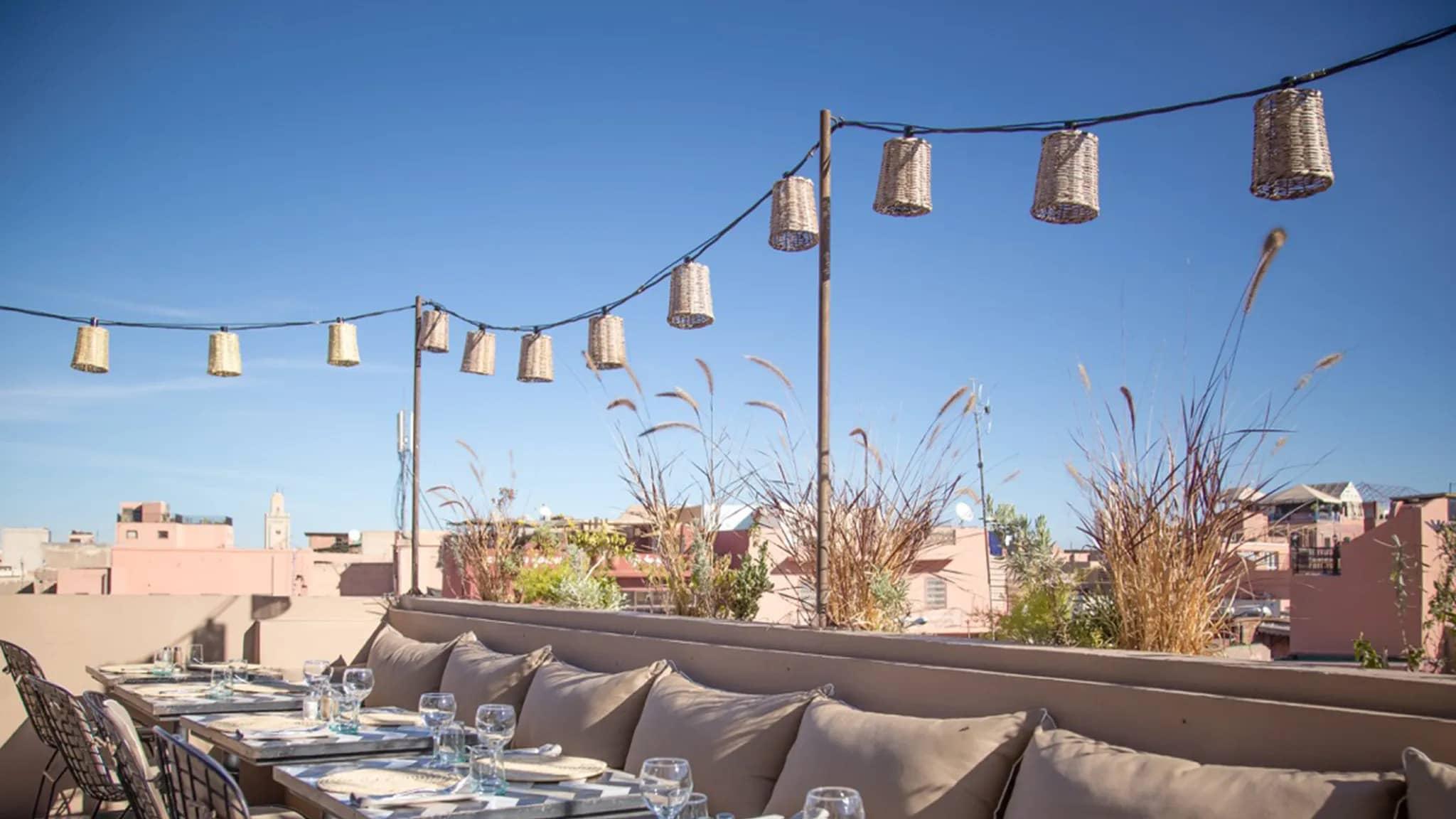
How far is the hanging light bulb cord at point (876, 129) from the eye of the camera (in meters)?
2.72

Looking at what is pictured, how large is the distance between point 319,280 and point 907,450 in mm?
11097

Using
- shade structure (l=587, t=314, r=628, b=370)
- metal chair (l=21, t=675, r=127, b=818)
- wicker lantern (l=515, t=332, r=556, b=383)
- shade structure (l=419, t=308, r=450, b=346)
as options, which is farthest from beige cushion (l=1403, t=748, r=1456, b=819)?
shade structure (l=419, t=308, r=450, b=346)

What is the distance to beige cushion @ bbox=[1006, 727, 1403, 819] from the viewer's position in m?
1.98

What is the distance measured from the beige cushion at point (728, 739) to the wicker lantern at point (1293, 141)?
1867 mm

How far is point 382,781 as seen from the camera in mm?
2854

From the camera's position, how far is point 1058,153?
10.6 feet

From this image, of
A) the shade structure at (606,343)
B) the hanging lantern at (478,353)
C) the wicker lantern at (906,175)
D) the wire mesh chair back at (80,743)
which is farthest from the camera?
the hanging lantern at (478,353)

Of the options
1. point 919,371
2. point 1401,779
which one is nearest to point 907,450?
point 1401,779

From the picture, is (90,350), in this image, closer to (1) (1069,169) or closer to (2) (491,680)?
(2) (491,680)

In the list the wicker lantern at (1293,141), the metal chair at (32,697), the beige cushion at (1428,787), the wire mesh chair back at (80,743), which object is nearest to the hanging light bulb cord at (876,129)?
the wicker lantern at (1293,141)

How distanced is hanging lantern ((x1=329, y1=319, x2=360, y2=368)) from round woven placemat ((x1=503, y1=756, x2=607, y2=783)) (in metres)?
4.74

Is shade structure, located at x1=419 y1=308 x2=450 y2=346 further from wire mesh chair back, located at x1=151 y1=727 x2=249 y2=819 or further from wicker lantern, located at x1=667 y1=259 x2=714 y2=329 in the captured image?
wire mesh chair back, located at x1=151 y1=727 x2=249 y2=819

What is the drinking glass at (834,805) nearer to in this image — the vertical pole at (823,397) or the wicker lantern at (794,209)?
the vertical pole at (823,397)

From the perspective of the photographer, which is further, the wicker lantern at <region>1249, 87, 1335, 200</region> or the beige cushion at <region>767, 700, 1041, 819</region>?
the wicker lantern at <region>1249, 87, 1335, 200</region>
